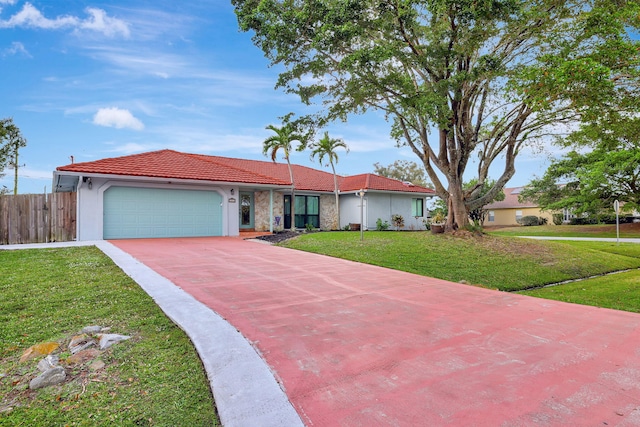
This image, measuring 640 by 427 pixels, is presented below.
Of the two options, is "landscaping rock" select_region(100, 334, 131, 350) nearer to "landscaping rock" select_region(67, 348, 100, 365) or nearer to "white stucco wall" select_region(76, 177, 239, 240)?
"landscaping rock" select_region(67, 348, 100, 365)

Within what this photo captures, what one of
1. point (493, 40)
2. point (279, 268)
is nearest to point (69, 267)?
point (279, 268)

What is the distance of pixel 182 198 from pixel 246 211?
172 inches

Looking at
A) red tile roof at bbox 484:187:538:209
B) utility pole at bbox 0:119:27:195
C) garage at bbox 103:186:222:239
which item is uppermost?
utility pole at bbox 0:119:27:195

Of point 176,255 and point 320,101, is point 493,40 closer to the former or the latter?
point 320,101

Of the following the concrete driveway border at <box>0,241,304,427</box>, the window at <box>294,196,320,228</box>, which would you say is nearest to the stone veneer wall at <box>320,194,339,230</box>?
the window at <box>294,196,320,228</box>

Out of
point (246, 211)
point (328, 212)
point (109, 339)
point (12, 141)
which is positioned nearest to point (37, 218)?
point (246, 211)

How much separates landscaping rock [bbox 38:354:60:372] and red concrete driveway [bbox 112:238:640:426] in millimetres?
1843

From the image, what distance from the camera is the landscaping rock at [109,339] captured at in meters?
3.82

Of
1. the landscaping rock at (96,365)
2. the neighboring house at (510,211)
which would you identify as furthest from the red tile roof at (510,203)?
the landscaping rock at (96,365)

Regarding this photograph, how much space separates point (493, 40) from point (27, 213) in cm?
1897

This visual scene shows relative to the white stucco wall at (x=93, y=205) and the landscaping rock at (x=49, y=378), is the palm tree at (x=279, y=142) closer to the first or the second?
the white stucco wall at (x=93, y=205)

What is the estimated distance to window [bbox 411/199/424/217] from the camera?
26.6 meters

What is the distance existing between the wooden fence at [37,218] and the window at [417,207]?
2090cm

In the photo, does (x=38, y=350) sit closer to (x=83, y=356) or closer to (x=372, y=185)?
(x=83, y=356)
